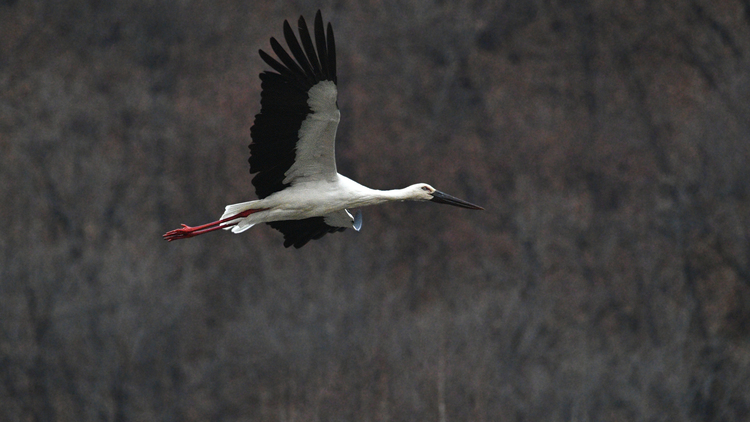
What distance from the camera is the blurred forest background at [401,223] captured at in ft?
83.5

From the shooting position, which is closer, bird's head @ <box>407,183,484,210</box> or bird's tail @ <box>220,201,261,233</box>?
bird's tail @ <box>220,201,261,233</box>

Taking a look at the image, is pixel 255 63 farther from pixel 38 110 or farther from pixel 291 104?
pixel 291 104

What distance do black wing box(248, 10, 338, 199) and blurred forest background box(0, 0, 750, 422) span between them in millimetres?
13324

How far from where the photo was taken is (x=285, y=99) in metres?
10.2

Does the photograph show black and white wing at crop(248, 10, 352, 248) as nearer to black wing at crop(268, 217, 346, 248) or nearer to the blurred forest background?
black wing at crop(268, 217, 346, 248)

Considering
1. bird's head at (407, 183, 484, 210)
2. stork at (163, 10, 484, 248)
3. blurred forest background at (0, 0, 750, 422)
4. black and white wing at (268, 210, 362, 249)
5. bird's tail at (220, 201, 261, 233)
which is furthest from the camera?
blurred forest background at (0, 0, 750, 422)

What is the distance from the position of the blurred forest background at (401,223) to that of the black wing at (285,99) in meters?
13.3

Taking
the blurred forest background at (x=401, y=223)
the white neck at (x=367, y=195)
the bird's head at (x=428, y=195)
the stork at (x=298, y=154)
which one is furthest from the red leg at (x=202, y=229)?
the blurred forest background at (x=401, y=223)

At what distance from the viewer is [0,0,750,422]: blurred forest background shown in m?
25.5

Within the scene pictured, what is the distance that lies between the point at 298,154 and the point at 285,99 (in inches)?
27.3

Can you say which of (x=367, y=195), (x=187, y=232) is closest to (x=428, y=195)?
(x=367, y=195)

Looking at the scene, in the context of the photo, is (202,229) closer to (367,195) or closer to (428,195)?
(367,195)

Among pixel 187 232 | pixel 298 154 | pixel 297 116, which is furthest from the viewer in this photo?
pixel 187 232

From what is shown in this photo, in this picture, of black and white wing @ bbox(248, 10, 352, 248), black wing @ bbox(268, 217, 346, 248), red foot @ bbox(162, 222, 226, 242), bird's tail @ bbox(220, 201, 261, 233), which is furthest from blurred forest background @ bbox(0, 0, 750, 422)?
black and white wing @ bbox(248, 10, 352, 248)
